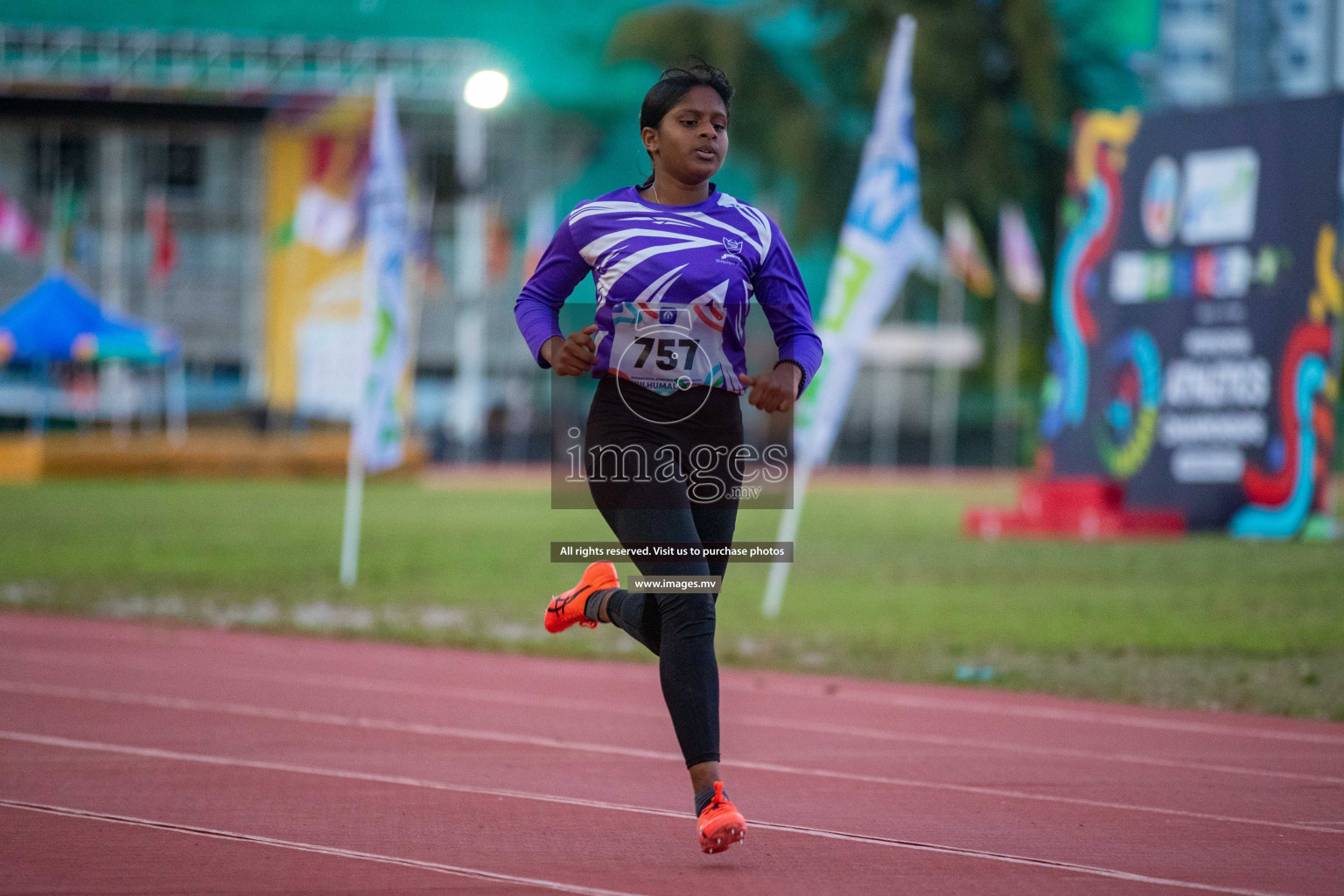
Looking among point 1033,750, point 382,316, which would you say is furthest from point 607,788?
point 382,316

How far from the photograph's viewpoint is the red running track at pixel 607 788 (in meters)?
4.40

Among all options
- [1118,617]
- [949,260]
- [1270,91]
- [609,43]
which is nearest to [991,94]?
[949,260]

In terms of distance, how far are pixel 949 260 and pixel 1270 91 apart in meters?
11.0

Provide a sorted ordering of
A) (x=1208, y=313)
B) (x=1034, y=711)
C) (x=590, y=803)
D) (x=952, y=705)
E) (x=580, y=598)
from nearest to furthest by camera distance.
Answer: (x=580, y=598)
(x=590, y=803)
(x=1034, y=711)
(x=952, y=705)
(x=1208, y=313)

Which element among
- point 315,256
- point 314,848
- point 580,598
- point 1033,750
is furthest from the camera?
point 315,256

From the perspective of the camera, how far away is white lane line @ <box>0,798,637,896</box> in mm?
4199

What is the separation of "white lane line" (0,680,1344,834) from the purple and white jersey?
6.50ft

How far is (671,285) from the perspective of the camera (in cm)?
452

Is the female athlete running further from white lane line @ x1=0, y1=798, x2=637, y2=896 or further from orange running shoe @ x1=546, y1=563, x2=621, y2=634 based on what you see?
white lane line @ x1=0, y1=798, x2=637, y2=896

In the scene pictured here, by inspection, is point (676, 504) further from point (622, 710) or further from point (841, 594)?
point (841, 594)

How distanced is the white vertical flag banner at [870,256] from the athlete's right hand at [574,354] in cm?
685

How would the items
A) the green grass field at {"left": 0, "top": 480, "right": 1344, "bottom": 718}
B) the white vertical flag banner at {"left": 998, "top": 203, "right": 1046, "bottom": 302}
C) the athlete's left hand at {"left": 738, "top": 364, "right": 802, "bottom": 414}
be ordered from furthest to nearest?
the white vertical flag banner at {"left": 998, "top": 203, "right": 1046, "bottom": 302}, the green grass field at {"left": 0, "top": 480, "right": 1344, "bottom": 718}, the athlete's left hand at {"left": 738, "top": 364, "right": 802, "bottom": 414}

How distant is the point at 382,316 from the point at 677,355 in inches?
401

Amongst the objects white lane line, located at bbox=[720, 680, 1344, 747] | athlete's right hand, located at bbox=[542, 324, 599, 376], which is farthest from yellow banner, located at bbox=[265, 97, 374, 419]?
athlete's right hand, located at bbox=[542, 324, 599, 376]
